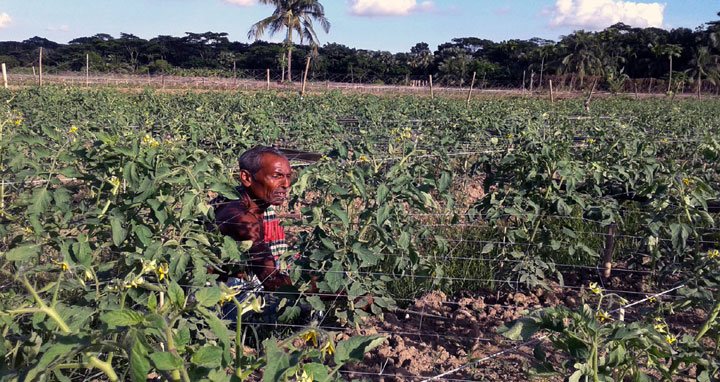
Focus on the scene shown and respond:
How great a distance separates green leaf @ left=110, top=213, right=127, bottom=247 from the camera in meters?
1.80

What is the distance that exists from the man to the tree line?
33.6 metres

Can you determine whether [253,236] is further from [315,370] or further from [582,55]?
[582,55]

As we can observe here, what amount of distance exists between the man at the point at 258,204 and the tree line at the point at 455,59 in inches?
1322

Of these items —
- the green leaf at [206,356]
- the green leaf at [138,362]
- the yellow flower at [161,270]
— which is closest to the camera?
the green leaf at [138,362]

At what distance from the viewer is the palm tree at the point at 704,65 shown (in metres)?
42.1

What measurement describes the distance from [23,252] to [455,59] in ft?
179

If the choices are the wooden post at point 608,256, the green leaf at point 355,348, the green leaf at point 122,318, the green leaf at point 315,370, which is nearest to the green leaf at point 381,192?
the green leaf at point 355,348

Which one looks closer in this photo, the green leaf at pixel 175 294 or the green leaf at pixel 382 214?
the green leaf at pixel 175 294

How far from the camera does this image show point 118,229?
1.82 metres

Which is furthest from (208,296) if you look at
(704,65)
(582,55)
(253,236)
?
(704,65)

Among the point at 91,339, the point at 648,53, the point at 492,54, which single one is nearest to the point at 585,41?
the point at 648,53

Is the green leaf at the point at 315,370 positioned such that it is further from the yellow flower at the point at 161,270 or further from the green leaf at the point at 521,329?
the yellow flower at the point at 161,270

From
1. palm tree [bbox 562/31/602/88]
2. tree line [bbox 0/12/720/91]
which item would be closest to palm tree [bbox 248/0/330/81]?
tree line [bbox 0/12/720/91]

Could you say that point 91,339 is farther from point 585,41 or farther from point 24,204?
point 585,41
